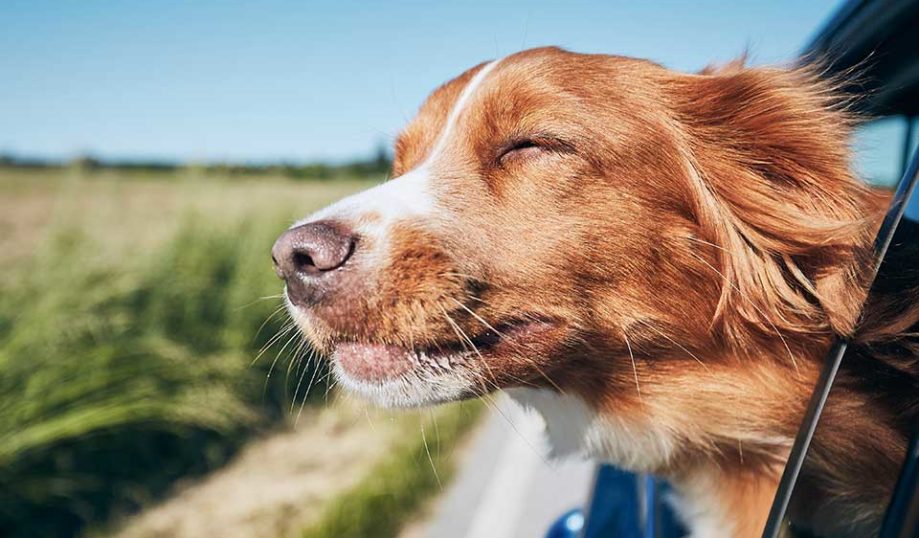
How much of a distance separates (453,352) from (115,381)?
4128 mm

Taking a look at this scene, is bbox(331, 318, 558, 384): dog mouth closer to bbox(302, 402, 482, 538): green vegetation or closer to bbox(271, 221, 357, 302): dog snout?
bbox(271, 221, 357, 302): dog snout

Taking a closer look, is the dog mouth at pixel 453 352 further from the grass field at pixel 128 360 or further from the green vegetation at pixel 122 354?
the green vegetation at pixel 122 354

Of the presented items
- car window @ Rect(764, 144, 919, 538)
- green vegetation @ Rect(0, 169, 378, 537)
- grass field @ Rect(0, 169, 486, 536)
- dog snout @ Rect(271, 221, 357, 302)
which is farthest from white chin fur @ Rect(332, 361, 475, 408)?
green vegetation @ Rect(0, 169, 378, 537)

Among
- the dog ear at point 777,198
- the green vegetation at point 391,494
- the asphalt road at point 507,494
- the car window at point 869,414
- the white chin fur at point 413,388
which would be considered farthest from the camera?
the asphalt road at point 507,494

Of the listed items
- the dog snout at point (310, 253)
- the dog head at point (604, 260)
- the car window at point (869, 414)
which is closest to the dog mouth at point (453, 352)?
the dog head at point (604, 260)

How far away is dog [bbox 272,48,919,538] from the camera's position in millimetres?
1709

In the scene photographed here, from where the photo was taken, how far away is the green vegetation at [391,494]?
411cm

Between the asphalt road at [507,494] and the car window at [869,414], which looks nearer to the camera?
the car window at [869,414]

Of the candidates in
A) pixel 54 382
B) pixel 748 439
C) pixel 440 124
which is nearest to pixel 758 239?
pixel 748 439

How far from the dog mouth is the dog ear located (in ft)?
1.57

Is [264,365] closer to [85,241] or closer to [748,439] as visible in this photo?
[85,241]

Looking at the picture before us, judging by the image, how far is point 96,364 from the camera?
16.1 ft

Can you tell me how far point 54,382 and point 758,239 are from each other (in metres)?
4.34

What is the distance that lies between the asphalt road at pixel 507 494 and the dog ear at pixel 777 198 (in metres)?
2.19
